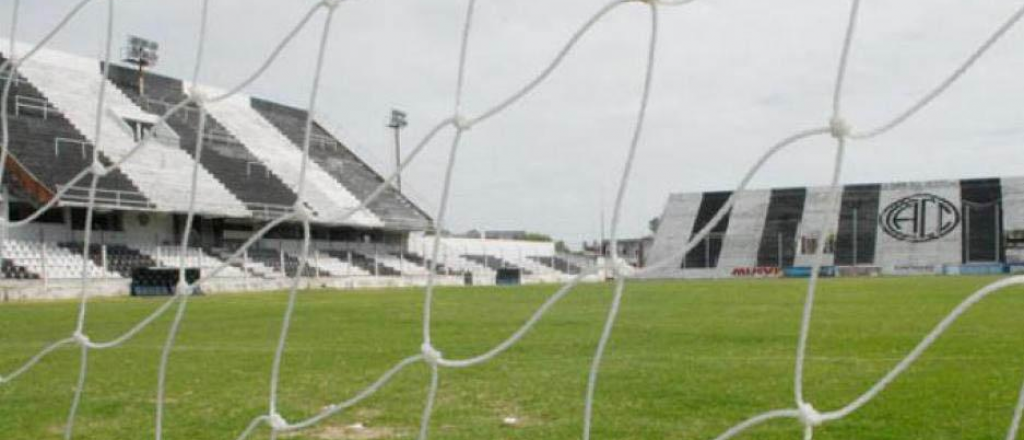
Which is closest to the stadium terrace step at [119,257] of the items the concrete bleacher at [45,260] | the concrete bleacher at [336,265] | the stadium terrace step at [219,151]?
the concrete bleacher at [45,260]

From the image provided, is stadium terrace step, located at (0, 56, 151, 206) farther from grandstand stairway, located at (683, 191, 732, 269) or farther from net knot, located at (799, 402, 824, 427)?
grandstand stairway, located at (683, 191, 732, 269)

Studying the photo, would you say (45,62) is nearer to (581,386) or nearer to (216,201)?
(216,201)

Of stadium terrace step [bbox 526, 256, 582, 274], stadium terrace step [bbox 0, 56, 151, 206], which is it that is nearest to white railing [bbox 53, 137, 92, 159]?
stadium terrace step [bbox 0, 56, 151, 206]

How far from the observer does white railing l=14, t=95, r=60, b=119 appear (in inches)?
928

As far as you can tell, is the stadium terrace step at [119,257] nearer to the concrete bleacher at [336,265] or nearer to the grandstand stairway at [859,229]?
the concrete bleacher at [336,265]

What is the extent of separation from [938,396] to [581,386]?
1543 millimetres

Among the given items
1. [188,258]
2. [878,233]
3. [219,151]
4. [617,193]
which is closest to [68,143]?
[188,258]

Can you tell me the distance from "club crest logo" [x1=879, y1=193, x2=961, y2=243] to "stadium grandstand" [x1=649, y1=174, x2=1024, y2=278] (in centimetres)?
4

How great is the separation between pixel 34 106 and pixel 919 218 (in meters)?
30.3

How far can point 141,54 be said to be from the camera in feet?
95.1

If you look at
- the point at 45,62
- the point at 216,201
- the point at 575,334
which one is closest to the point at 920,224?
the point at 216,201

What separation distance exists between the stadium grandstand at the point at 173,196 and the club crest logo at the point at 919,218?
14.5 m

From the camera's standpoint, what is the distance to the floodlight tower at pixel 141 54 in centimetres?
2919

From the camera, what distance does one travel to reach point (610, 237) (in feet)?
8.09
